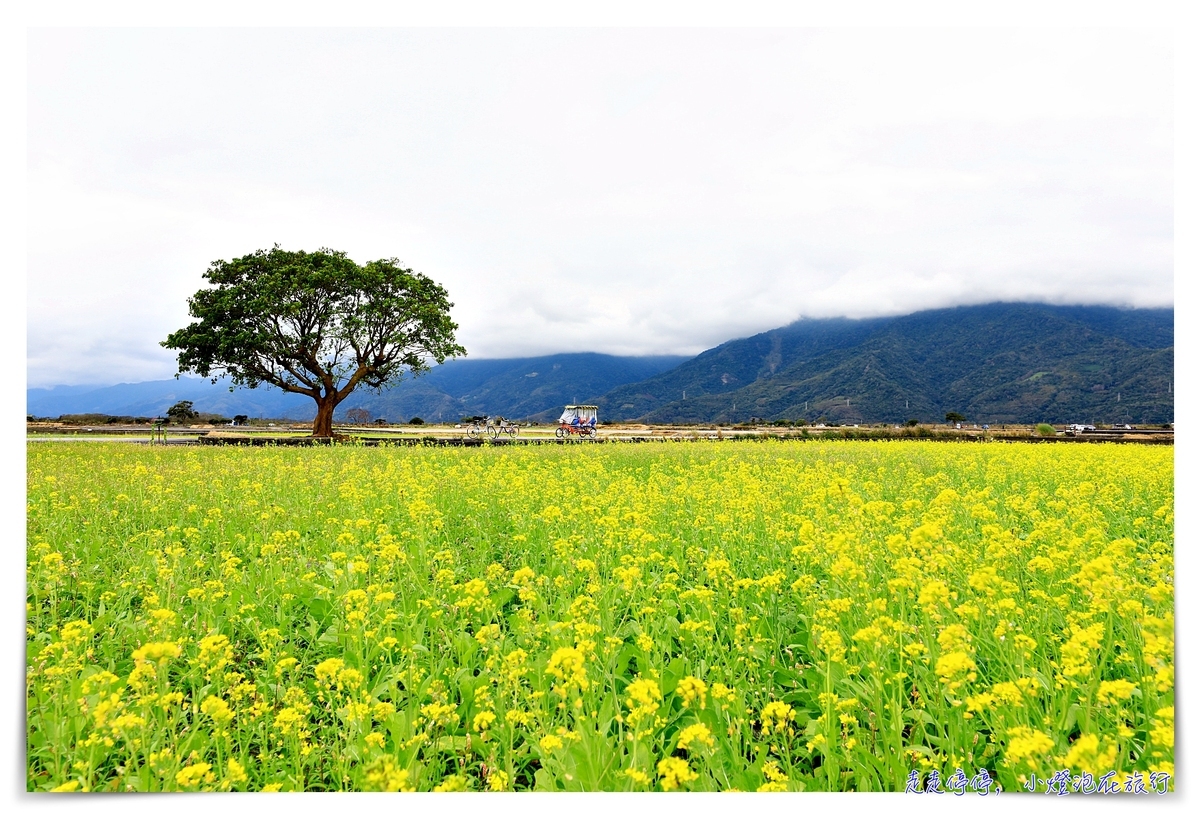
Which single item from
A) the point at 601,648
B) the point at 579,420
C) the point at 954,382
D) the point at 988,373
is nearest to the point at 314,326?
the point at 579,420

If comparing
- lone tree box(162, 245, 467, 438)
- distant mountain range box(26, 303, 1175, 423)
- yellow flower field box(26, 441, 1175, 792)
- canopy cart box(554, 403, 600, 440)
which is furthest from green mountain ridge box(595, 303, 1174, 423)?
lone tree box(162, 245, 467, 438)

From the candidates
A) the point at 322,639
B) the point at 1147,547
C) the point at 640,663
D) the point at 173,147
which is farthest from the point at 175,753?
the point at 1147,547

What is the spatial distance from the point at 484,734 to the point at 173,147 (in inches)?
213

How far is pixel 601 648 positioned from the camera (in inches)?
126

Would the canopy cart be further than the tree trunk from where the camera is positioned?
Yes

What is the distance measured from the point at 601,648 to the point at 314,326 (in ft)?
73.1

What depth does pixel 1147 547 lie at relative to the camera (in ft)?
16.8

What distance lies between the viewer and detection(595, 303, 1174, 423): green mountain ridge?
752cm

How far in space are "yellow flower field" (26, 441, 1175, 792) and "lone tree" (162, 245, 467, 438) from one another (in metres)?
16.6

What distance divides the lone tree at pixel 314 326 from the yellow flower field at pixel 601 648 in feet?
54.5

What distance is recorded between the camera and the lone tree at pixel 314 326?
2112 centimetres

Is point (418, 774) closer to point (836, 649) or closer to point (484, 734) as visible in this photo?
point (484, 734)

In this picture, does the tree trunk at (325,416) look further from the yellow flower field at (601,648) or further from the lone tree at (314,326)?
the yellow flower field at (601,648)

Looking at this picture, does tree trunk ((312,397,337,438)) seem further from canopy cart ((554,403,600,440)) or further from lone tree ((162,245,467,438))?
canopy cart ((554,403,600,440))
